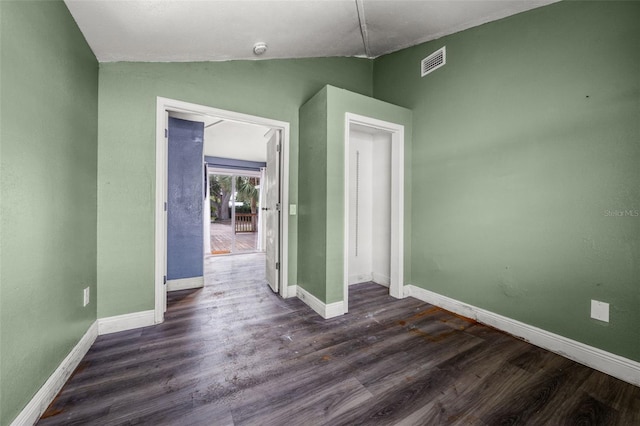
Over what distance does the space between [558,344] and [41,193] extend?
140 inches

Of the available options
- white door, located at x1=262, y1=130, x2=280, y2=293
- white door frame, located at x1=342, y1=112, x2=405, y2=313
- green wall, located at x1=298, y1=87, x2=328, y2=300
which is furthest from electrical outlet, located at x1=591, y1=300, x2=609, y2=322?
white door, located at x1=262, y1=130, x2=280, y2=293

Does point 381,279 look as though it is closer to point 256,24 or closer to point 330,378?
point 330,378

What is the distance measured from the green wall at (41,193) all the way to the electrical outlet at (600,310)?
335 cm

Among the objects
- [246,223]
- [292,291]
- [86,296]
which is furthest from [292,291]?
[246,223]

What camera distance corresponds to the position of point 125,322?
217 centimetres

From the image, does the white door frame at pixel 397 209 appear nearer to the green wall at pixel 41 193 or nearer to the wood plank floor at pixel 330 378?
the wood plank floor at pixel 330 378

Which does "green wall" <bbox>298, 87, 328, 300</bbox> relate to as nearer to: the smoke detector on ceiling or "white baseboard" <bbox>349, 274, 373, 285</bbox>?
the smoke detector on ceiling

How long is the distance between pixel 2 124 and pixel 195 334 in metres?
1.82

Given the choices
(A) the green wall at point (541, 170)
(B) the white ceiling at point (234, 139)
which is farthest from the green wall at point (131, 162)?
(A) the green wall at point (541, 170)

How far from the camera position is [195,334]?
2.12 m

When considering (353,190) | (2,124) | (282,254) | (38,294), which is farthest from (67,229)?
(353,190)

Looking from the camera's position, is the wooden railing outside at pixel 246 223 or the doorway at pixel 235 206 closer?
the doorway at pixel 235 206

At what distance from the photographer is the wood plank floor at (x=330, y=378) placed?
4.25 feet

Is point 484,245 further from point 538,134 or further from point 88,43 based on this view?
point 88,43
